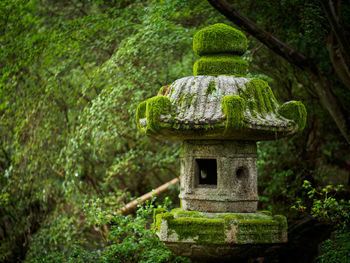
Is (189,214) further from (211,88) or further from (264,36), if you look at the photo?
(264,36)

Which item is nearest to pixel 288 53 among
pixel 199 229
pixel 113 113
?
pixel 199 229

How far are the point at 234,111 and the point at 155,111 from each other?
0.69 metres

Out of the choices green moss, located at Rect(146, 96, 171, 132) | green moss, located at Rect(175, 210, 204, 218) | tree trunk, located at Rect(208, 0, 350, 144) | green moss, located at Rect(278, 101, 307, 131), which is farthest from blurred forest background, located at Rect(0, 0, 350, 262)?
green moss, located at Rect(146, 96, 171, 132)

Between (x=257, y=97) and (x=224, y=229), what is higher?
(x=257, y=97)

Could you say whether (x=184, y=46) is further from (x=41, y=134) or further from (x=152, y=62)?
(x=41, y=134)

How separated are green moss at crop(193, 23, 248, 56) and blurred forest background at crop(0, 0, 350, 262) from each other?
1.39 meters

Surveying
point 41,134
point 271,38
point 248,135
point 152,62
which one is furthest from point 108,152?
point 248,135

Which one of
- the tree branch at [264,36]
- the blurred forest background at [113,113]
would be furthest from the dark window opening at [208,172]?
the tree branch at [264,36]

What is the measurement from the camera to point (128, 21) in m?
6.29

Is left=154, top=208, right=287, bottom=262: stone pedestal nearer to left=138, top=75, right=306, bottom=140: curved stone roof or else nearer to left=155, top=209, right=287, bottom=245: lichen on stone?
left=155, top=209, right=287, bottom=245: lichen on stone

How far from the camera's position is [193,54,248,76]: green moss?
3.99m

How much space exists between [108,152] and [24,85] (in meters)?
2.08

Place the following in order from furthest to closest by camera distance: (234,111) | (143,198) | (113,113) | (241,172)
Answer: (143,198), (113,113), (241,172), (234,111)

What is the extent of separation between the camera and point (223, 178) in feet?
12.3
